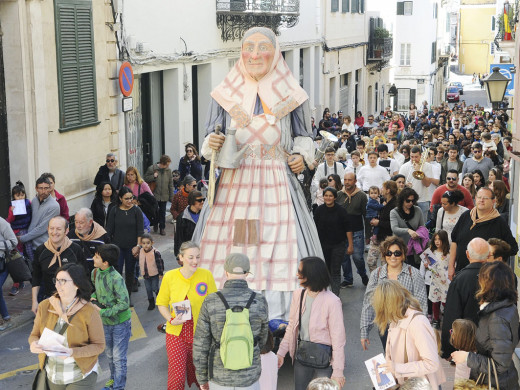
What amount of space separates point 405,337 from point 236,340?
111 cm

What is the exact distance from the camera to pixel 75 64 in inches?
564

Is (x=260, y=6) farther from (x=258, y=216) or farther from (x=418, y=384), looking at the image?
(x=418, y=384)

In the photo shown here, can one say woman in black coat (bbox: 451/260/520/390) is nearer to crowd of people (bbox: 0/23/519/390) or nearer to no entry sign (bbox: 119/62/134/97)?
crowd of people (bbox: 0/23/519/390)

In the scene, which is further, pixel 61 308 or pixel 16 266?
pixel 16 266

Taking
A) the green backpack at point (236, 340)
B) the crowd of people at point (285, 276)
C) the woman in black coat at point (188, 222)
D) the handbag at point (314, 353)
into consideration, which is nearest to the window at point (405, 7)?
the crowd of people at point (285, 276)

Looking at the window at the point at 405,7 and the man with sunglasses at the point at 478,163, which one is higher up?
the window at the point at 405,7

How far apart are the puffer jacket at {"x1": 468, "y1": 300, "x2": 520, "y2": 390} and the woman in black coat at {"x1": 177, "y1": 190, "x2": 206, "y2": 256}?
4582mm

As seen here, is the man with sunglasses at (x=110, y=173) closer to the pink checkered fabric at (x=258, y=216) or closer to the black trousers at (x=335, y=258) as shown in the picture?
the black trousers at (x=335, y=258)

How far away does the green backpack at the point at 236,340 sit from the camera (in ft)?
18.9

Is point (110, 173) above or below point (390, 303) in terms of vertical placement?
below

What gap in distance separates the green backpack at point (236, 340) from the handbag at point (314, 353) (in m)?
0.80

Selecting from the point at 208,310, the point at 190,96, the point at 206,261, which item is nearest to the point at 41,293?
the point at 206,261

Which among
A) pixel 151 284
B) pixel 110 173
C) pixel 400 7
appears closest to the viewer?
pixel 151 284

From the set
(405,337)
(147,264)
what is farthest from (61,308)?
(147,264)
